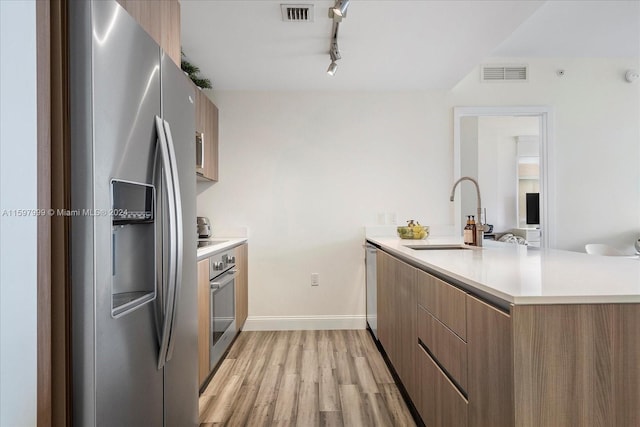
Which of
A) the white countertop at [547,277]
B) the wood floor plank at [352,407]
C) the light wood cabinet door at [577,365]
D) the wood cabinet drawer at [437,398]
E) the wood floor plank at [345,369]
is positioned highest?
the white countertop at [547,277]

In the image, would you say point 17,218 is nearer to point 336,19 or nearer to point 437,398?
point 437,398

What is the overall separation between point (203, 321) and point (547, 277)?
5.93 feet

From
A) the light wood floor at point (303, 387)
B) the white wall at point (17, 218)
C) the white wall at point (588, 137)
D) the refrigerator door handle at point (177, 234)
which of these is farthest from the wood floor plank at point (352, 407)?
the white wall at point (588, 137)

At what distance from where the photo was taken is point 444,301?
1.39 m

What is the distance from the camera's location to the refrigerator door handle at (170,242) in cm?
119

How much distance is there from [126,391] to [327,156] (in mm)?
2912

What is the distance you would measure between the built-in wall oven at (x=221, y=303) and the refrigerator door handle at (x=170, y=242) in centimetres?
107

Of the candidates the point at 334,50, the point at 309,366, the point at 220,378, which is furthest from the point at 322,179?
the point at 220,378

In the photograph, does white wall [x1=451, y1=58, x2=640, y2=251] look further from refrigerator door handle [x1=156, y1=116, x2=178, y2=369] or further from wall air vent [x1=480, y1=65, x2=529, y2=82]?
refrigerator door handle [x1=156, y1=116, x2=178, y2=369]

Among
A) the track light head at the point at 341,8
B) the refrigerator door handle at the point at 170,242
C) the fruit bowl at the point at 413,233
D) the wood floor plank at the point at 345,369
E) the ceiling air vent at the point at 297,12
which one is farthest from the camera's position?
the fruit bowl at the point at 413,233

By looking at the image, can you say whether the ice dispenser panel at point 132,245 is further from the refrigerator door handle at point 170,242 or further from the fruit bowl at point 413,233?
the fruit bowl at point 413,233

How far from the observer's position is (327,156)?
3.65m

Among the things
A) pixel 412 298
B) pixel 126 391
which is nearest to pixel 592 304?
pixel 412 298

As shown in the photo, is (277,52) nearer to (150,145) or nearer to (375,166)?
(375,166)
